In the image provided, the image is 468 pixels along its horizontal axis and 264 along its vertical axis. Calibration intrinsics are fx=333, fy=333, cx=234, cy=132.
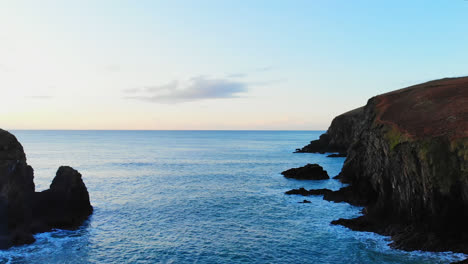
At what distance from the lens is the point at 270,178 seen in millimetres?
71938

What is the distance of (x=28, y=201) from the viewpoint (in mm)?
35531

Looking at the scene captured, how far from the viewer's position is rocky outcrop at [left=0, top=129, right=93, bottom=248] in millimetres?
31953

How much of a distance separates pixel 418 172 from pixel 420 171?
→ 0.80 feet

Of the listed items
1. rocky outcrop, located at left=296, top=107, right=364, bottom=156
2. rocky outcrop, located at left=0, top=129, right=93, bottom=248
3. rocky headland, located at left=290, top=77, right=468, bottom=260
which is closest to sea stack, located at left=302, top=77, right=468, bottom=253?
rocky headland, located at left=290, top=77, right=468, bottom=260

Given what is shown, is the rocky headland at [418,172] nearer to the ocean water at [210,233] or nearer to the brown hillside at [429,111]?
the brown hillside at [429,111]

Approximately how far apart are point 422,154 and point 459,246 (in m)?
8.97

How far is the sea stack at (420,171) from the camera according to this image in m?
29.6

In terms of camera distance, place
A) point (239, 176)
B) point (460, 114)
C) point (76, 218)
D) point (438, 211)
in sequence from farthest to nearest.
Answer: point (239, 176) < point (76, 218) < point (460, 114) < point (438, 211)

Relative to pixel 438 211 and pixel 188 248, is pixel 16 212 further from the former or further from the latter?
pixel 438 211

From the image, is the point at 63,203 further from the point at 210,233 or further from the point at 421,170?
the point at 421,170

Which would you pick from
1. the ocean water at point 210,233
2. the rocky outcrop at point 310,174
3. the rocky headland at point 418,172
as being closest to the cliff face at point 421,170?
the rocky headland at point 418,172

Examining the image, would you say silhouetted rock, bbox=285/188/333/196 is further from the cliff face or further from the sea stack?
the cliff face

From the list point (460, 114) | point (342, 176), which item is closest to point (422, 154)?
point (460, 114)

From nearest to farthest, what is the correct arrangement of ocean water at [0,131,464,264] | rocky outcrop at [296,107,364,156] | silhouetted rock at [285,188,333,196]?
ocean water at [0,131,464,264], silhouetted rock at [285,188,333,196], rocky outcrop at [296,107,364,156]
